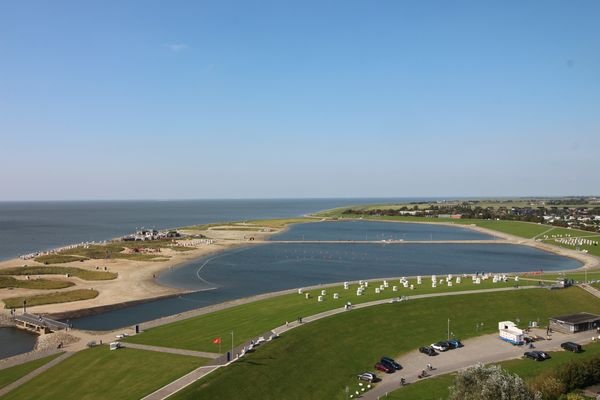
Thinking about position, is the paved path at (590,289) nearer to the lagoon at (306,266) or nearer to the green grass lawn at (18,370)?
the lagoon at (306,266)

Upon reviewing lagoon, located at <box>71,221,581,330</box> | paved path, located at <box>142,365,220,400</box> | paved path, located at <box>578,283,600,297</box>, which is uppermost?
paved path, located at <box>578,283,600,297</box>

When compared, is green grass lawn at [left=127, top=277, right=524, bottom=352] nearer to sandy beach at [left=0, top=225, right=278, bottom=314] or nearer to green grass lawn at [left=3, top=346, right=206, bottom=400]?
green grass lawn at [left=3, top=346, right=206, bottom=400]

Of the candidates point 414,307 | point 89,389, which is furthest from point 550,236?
point 89,389

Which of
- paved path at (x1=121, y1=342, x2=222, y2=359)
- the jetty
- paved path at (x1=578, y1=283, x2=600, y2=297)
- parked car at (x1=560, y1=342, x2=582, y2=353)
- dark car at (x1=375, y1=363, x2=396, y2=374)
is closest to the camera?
dark car at (x1=375, y1=363, x2=396, y2=374)

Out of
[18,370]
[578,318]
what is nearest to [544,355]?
[578,318]

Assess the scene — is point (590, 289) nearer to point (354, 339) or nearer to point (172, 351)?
point (354, 339)

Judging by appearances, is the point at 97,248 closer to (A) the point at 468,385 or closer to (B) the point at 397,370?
(B) the point at 397,370

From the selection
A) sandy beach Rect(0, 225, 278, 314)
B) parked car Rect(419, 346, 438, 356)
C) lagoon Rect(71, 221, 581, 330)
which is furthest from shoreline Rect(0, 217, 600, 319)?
parked car Rect(419, 346, 438, 356)
